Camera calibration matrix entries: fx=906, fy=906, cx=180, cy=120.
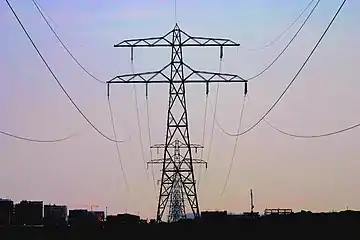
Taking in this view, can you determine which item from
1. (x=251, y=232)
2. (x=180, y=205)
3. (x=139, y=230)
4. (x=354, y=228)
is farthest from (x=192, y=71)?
(x=180, y=205)

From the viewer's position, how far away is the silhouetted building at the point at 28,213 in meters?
102

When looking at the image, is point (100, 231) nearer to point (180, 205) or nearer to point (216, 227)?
point (216, 227)

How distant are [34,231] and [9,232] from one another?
2.41m

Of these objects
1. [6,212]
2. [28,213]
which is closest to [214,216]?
[6,212]

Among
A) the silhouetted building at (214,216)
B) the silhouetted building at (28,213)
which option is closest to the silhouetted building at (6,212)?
the silhouetted building at (28,213)

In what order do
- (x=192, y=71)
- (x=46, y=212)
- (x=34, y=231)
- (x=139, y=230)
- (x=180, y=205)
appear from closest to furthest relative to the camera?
(x=139, y=230) < (x=34, y=231) < (x=192, y=71) < (x=46, y=212) < (x=180, y=205)

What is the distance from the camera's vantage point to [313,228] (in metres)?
44.5

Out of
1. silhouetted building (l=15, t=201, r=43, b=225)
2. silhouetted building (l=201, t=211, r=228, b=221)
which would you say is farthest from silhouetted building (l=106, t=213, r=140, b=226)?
silhouetted building (l=15, t=201, r=43, b=225)

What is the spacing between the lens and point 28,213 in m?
105

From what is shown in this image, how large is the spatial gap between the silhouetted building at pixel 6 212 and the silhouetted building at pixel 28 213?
8.25 ft

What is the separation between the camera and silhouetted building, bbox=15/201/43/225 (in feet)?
333

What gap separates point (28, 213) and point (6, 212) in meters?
10.9

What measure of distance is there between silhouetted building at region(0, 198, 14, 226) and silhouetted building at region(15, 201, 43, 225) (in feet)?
8.25

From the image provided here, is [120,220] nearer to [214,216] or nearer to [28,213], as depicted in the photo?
[214,216]
